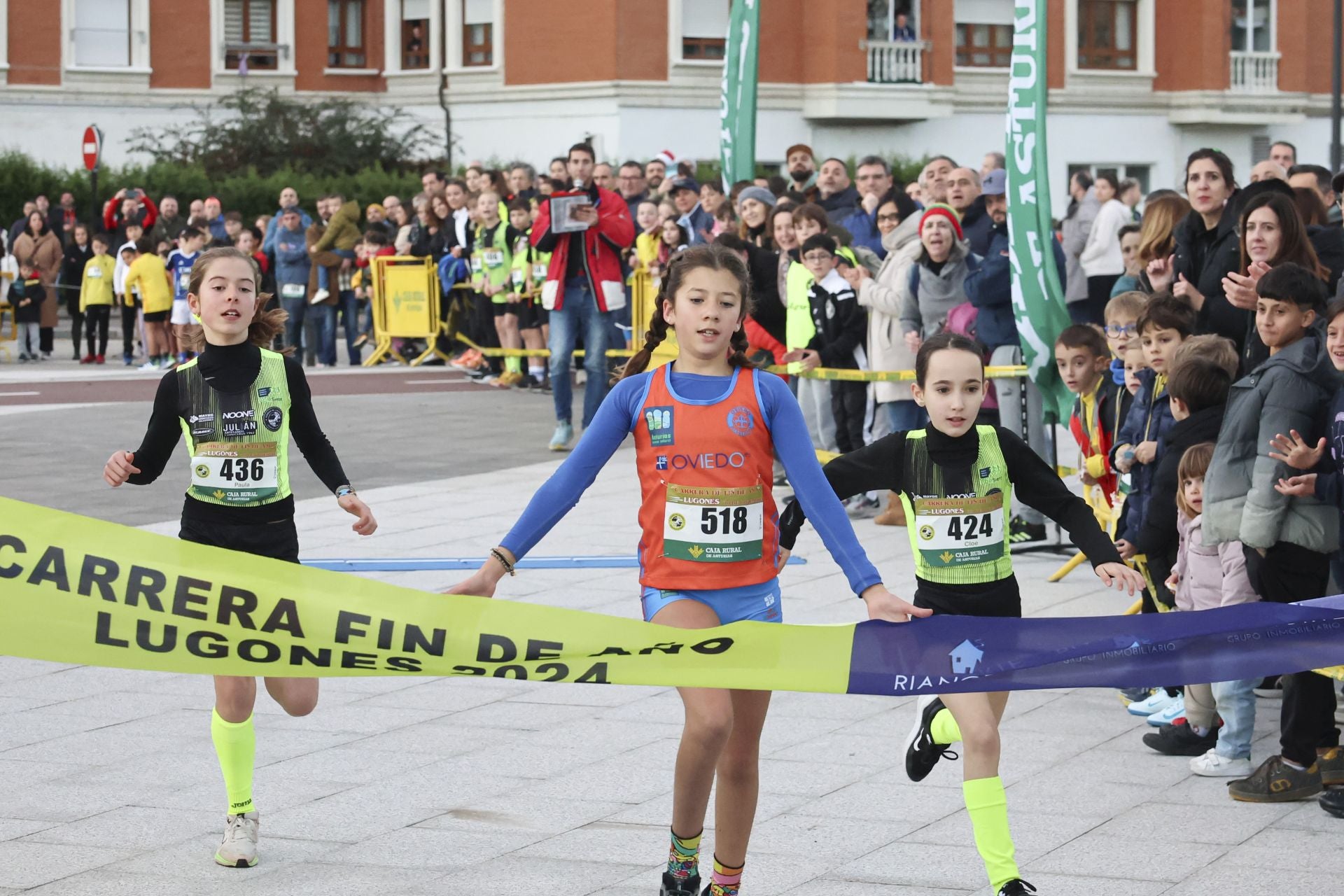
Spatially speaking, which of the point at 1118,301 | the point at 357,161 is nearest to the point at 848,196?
the point at 1118,301

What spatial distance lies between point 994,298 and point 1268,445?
580cm

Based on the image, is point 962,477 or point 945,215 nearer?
point 962,477

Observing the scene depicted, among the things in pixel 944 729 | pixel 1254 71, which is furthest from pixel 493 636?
pixel 1254 71

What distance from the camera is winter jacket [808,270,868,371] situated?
13.4 metres

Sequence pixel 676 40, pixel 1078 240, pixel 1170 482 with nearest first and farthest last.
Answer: pixel 1170 482
pixel 1078 240
pixel 676 40

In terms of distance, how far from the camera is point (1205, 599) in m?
7.18

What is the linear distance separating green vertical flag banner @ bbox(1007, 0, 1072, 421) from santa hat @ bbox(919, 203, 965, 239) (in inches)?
21.4

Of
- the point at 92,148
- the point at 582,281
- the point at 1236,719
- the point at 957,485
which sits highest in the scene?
the point at 92,148

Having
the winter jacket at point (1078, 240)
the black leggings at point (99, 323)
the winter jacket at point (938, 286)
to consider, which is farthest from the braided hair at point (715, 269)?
the black leggings at point (99, 323)

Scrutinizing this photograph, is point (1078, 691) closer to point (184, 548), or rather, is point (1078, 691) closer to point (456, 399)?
point (184, 548)

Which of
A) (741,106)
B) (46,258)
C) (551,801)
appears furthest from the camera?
(46,258)

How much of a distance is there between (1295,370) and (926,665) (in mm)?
2211

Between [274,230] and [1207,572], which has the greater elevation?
[274,230]

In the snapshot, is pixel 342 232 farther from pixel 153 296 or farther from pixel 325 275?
pixel 153 296
